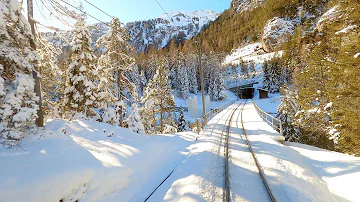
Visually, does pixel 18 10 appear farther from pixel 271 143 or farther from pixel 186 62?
pixel 186 62

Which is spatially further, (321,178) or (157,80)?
(157,80)

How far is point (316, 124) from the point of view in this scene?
15.2m

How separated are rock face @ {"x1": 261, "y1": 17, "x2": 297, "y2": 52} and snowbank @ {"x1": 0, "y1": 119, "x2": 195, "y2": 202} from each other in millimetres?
95394

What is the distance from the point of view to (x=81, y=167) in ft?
16.9

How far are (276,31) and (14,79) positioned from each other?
103616 millimetres

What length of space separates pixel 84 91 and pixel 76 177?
35.7 feet

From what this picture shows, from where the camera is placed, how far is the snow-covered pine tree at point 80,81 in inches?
534

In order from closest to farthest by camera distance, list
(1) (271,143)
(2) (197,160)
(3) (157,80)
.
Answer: (2) (197,160) → (1) (271,143) → (3) (157,80)

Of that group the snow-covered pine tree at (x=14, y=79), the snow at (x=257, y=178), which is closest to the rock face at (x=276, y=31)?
the snow at (x=257, y=178)

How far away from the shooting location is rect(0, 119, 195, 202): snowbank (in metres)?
4.02

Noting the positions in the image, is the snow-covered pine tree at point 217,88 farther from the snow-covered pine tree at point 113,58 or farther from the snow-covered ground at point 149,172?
the snow-covered ground at point 149,172

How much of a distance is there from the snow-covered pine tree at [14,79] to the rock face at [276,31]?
97084mm

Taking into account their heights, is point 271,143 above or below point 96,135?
below

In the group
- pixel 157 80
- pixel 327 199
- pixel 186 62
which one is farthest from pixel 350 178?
pixel 186 62
